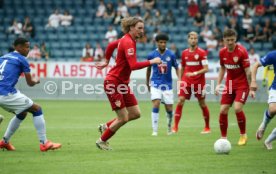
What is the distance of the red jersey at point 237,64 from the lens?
45.0ft

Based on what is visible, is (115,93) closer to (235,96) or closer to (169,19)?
(235,96)

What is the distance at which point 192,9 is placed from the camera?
34312mm

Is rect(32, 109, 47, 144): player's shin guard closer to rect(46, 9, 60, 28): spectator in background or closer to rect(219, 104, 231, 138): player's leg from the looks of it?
rect(219, 104, 231, 138): player's leg

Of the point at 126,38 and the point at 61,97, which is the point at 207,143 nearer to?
the point at 126,38

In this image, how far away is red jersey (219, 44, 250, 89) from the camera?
45.0 ft

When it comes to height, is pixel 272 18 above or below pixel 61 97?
above

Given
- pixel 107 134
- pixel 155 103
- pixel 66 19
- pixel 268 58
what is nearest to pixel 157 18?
pixel 66 19

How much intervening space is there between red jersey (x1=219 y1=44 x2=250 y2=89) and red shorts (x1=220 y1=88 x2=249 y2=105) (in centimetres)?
9

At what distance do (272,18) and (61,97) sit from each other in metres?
11.3

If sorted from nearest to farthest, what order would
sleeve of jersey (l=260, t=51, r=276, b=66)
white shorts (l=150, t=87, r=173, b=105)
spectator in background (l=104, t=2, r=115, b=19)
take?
1. sleeve of jersey (l=260, t=51, r=276, b=66)
2. white shorts (l=150, t=87, r=173, b=105)
3. spectator in background (l=104, t=2, r=115, b=19)

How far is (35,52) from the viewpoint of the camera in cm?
3219

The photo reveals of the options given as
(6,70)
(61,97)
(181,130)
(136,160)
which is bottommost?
(61,97)

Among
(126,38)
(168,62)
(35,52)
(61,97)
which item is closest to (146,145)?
(126,38)

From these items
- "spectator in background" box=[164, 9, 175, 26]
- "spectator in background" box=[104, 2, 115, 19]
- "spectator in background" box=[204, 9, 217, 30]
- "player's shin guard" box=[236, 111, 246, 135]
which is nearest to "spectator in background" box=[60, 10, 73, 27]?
"spectator in background" box=[104, 2, 115, 19]
